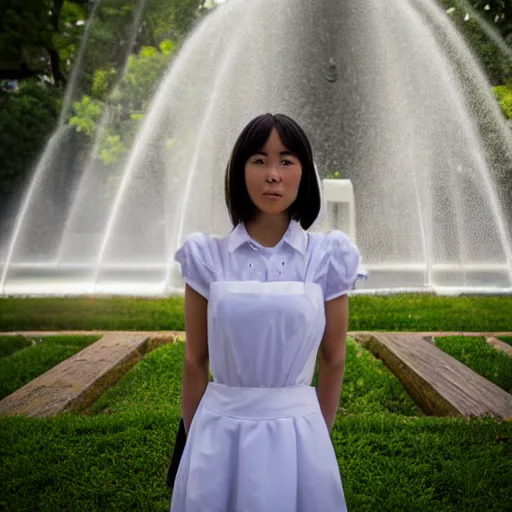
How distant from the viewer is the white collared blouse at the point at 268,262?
4.25ft

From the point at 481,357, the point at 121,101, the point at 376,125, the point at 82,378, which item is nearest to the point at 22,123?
the point at 121,101

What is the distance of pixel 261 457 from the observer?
49.0 inches

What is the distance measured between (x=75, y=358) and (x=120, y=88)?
32.2 ft

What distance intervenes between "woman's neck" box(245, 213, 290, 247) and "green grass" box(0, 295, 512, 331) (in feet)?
13.4

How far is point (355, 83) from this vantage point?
811 centimetres

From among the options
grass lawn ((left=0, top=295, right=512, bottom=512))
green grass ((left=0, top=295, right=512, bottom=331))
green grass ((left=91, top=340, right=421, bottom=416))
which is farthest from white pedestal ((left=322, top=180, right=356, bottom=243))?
grass lawn ((left=0, top=295, right=512, bottom=512))

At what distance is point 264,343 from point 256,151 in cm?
38

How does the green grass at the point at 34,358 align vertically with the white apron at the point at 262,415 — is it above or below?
below

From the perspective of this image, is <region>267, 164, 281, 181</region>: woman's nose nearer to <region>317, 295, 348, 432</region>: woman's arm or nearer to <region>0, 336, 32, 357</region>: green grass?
<region>317, 295, 348, 432</region>: woman's arm

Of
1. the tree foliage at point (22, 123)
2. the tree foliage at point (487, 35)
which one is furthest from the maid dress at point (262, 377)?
the tree foliage at point (22, 123)

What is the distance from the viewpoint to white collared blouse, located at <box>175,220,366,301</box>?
4.25ft

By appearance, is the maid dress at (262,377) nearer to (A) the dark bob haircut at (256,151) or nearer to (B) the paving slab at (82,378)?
(A) the dark bob haircut at (256,151)

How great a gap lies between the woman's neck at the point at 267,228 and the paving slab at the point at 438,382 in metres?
2.05

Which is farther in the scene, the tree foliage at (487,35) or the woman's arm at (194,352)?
the tree foliage at (487,35)
